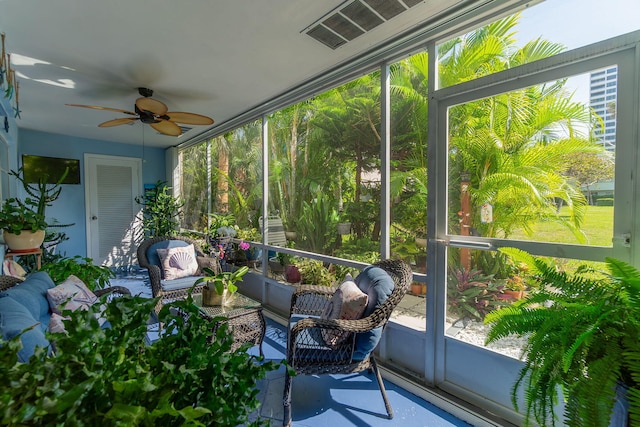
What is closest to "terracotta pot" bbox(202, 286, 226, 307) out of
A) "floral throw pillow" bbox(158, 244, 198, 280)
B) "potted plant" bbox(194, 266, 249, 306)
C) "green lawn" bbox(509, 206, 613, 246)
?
"potted plant" bbox(194, 266, 249, 306)

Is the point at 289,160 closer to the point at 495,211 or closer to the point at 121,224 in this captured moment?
the point at 495,211

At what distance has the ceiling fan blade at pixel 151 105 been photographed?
2.64 m

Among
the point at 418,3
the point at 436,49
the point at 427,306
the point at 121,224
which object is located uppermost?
the point at 418,3

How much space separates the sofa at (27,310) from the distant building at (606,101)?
7.55ft

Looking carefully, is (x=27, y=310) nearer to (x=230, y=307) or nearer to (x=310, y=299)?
(x=230, y=307)

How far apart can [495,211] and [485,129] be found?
537 millimetres

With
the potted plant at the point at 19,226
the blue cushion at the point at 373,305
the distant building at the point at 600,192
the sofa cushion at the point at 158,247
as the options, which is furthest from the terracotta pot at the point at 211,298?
the distant building at the point at 600,192

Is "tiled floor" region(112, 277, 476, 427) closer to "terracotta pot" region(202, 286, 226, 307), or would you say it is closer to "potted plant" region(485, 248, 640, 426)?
"terracotta pot" region(202, 286, 226, 307)

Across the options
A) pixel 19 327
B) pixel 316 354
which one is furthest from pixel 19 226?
pixel 316 354

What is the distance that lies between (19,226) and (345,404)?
3.07 m

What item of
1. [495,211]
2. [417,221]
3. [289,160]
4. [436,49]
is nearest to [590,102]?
[495,211]

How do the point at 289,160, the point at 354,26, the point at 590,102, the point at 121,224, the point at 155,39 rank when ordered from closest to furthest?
the point at 590,102 → the point at 354,26 → the point at 155,39 → the point at 289,160 → the point at 121,224

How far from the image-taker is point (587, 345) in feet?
3.29

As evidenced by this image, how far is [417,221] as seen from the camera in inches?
91.9
